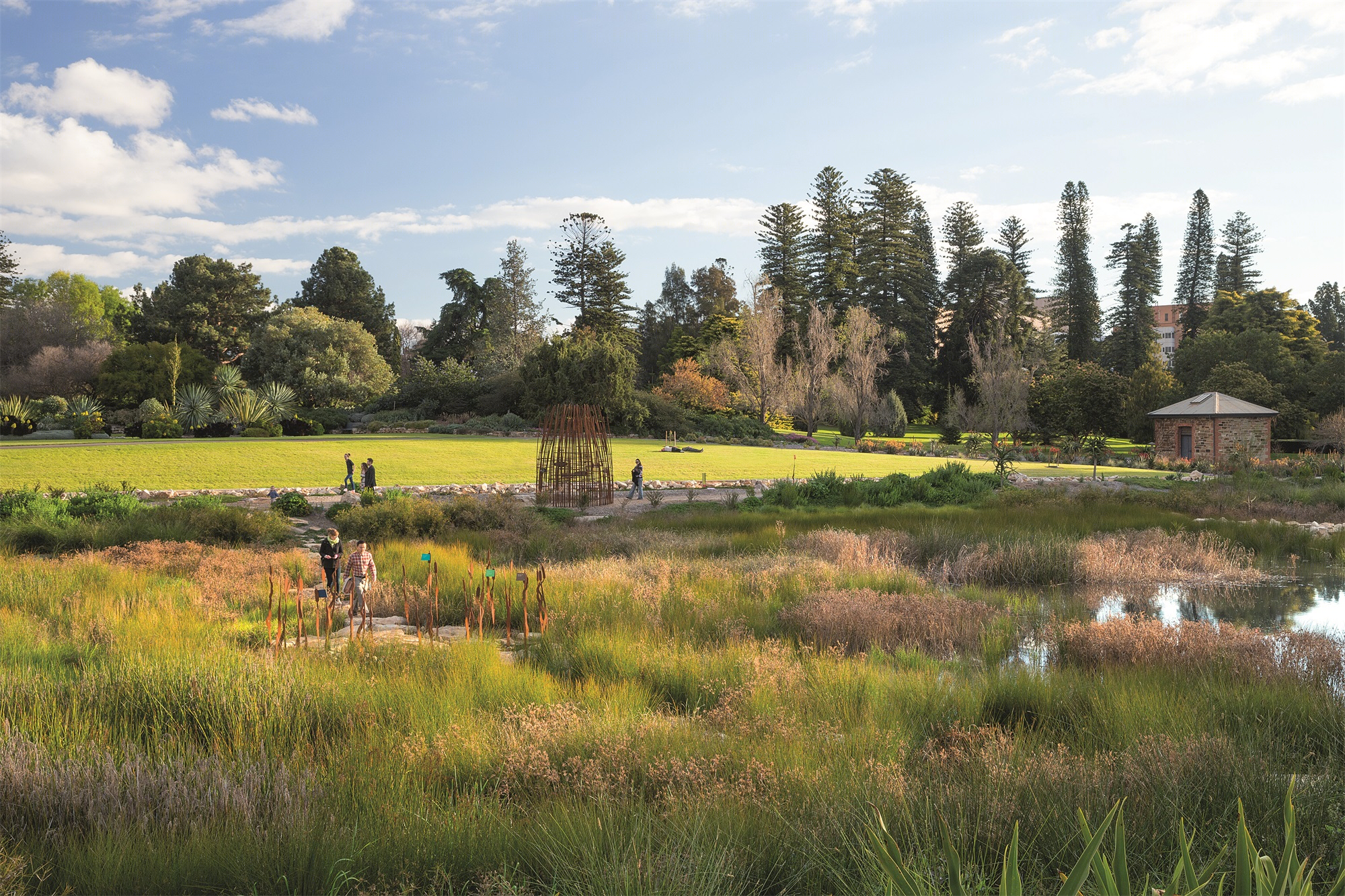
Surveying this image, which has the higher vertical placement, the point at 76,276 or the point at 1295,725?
the point at 76,276

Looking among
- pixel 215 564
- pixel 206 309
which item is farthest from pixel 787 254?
pixel 215 564

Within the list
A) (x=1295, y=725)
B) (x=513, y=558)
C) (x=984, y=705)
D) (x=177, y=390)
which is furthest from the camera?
(x=177, y=390)

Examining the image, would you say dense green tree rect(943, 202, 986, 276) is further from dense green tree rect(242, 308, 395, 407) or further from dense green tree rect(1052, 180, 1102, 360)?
dense green tree rect(242, 308, 395, 407)

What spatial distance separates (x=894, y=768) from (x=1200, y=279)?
66.7m

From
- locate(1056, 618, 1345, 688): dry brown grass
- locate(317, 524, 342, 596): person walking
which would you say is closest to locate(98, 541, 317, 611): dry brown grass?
locate(317, 524, 342, 596): person walking

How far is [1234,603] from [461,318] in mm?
48746

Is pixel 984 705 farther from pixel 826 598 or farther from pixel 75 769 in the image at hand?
pixel 75 769

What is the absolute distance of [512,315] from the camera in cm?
5244

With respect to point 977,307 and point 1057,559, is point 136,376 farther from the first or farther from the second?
point 977,307

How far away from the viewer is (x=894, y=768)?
10.5 ft

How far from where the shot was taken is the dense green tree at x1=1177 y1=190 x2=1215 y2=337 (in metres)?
57.1

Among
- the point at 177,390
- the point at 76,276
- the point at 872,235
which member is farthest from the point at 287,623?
the point at 76,276

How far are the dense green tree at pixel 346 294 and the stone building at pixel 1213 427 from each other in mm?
44317

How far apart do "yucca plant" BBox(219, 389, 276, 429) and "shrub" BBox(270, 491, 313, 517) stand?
53.1 feet
